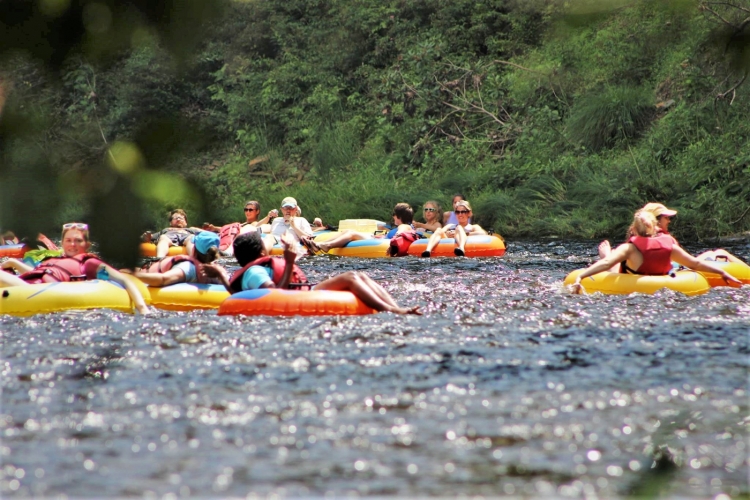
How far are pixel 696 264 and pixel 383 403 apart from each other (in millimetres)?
4998

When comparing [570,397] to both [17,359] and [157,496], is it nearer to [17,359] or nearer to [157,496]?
[157,496]

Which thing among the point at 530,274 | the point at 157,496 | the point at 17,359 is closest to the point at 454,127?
the point at 530,274

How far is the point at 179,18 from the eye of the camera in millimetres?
1203

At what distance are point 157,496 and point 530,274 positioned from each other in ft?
26.3

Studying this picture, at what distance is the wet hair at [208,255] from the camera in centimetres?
830

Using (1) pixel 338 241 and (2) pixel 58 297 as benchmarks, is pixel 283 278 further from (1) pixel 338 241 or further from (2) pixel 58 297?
(1) pixel 338 241

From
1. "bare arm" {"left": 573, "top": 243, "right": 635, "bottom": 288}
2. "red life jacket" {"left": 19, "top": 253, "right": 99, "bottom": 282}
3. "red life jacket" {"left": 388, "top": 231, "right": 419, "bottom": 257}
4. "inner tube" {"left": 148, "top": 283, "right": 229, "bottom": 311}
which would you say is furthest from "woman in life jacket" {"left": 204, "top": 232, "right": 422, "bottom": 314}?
"red life jacket" {"left": 388, "top": 231, "right": 419, "bottom": 257}

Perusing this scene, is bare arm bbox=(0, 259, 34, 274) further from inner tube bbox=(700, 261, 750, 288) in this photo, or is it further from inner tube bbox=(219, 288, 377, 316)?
inner tube bbox=(700, 261, 750, 288)

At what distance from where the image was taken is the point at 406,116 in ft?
85.5

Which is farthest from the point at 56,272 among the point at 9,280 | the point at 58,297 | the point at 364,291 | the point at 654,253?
the point at 654,253

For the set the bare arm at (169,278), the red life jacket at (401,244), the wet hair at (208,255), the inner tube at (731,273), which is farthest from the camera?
the red life jacket at (401,244)

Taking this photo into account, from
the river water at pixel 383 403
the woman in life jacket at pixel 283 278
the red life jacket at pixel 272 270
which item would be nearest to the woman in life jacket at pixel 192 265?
the woman in life jacket at pixel 283 278

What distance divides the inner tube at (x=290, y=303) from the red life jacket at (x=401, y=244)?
690 centimetres

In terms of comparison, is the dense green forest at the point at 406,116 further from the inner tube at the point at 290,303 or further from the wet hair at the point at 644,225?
the wet hair at the point at 644,225
